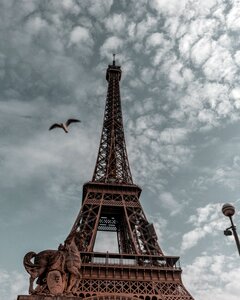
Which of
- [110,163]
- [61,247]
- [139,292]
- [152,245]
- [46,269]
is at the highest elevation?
[110,163]

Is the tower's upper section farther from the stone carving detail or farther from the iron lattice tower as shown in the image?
the stone carving detail

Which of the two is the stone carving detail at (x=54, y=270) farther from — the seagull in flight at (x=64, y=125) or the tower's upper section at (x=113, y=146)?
the tower's upper section at (x=113, y=146)

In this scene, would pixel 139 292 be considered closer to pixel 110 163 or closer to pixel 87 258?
pixel 87 258

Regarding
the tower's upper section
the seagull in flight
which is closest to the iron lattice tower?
the tower's upper section

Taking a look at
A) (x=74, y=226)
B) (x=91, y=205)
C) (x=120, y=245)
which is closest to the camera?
(x=74, y=226)

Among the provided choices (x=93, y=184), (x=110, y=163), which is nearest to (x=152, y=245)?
(x=93, y=184)

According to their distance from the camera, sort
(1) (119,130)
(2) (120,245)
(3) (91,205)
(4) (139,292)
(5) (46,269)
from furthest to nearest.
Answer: (1) (119,130) < (2) (120,245) < (3) (91,205) < (4) (139,292) < (5) (46,269)

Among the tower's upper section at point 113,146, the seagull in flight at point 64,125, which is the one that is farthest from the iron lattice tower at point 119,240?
the seagull in flight at point 64,125

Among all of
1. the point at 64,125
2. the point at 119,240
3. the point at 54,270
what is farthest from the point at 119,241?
the point at 54,270
